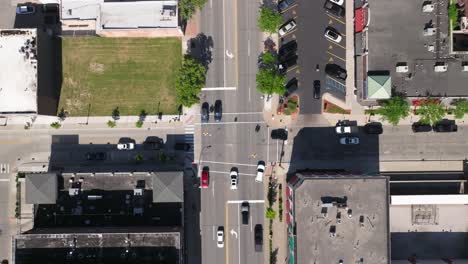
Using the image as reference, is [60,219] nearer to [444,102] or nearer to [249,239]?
[249,239]

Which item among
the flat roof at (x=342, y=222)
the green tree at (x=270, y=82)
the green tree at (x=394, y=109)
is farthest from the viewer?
the green tree at (x=270, y=82)

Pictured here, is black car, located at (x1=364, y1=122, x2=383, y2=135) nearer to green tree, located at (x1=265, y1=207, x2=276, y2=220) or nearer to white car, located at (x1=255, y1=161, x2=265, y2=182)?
white car, located at (x1=255, y1=161, x2=265, y2=182)

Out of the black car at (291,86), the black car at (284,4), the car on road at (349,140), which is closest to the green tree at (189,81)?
the black car at (291,86)

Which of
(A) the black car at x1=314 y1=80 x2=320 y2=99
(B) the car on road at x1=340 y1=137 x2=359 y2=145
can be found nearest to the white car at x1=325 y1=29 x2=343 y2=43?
(A) the black car at x1=314 y1=80 x2=320 y2=99

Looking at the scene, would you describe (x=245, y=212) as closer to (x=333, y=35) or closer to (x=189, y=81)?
(x=189, y=81)

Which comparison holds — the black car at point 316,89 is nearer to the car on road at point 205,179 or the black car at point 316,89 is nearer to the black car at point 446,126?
the black car at point 446,126

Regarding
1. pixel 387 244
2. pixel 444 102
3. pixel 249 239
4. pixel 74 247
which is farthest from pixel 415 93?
pixel 74 247
